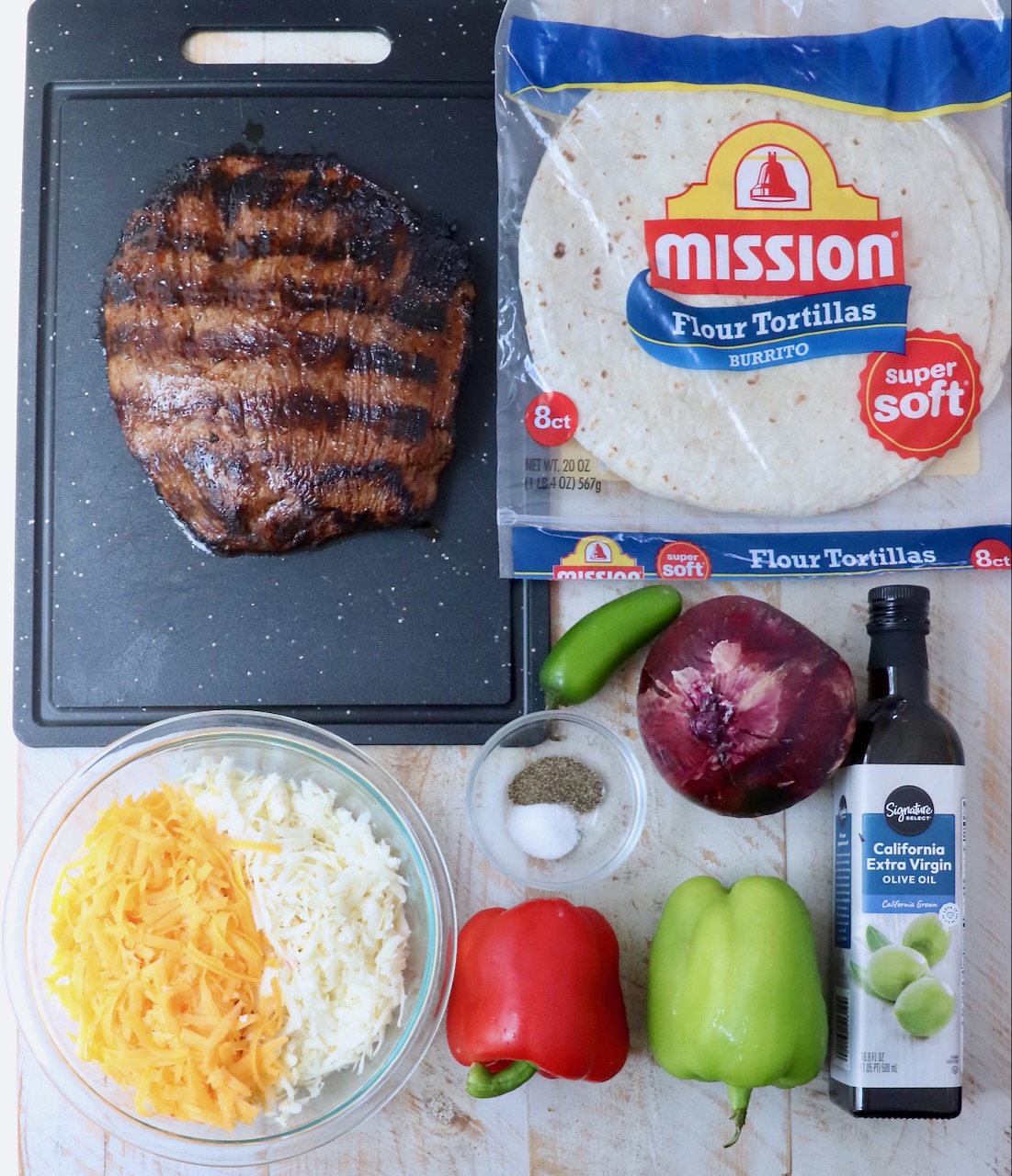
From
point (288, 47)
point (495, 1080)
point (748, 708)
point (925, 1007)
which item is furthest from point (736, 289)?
point (495, 1080)

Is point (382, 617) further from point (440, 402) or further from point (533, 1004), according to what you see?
point (533, 1004)

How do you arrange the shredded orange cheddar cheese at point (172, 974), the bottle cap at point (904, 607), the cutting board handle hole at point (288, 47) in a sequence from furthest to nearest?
the cutting board handle hole at point (288, 47) < the bottle cap at point (904, 607) < the shredded orange cheddar cheese at point (172, 974)

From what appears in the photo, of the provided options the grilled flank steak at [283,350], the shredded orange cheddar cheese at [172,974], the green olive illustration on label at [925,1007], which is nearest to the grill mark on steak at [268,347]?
the grilled flank steak at [283,350]

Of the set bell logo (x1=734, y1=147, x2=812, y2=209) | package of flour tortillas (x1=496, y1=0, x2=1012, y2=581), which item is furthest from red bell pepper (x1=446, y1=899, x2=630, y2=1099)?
bell logo (x1=734, y1=147, x2=812, y2=209)

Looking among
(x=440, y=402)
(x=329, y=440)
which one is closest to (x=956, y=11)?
(x=440, y=402)

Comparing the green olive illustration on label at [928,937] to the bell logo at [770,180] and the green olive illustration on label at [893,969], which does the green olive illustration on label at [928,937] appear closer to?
the green olive illustration on label at [893,969]

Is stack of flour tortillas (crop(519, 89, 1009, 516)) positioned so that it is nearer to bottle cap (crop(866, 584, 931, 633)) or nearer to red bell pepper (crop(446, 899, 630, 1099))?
bottle cap (crop(866, 584, 931, 633))
